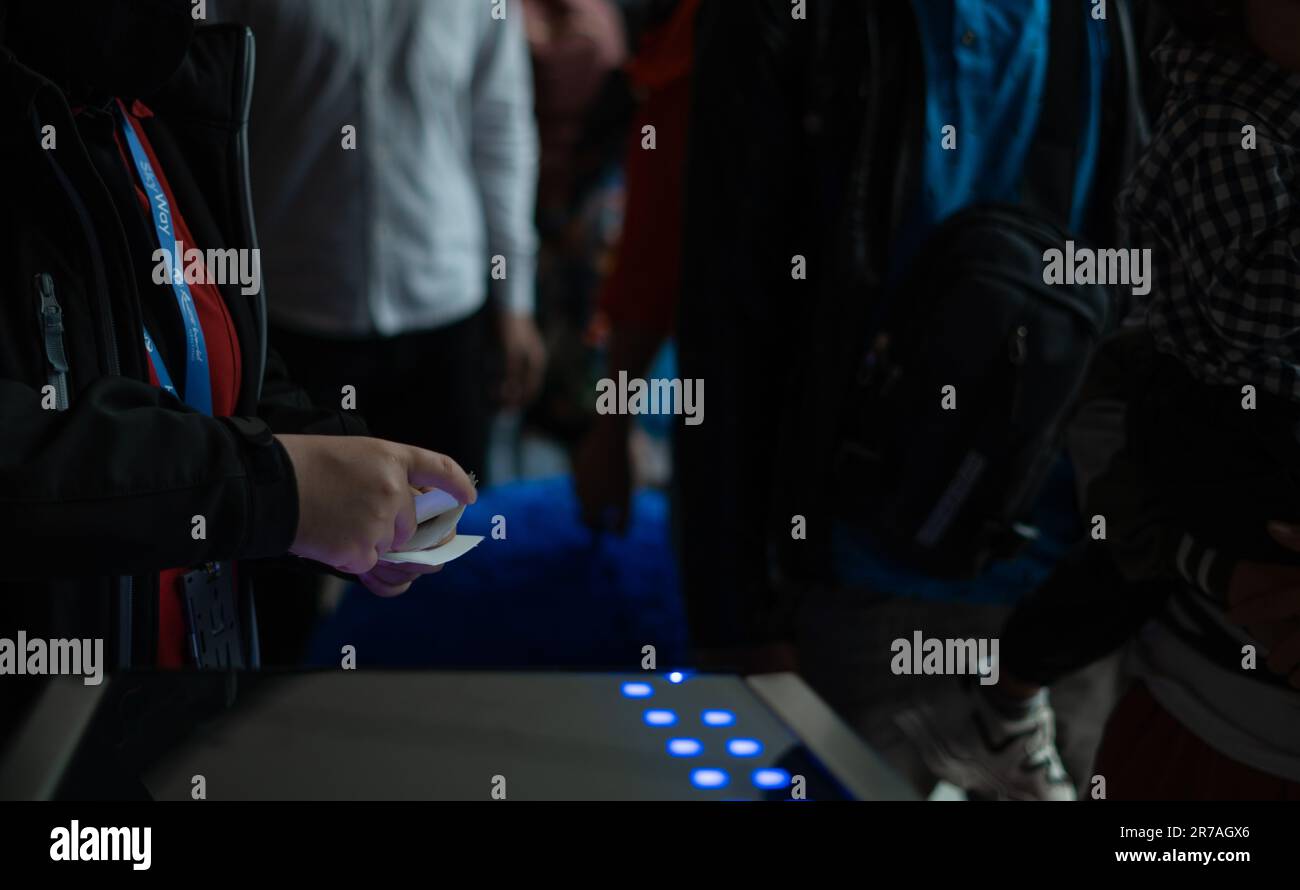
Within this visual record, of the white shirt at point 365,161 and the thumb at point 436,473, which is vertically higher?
the white shirt at point 365,161

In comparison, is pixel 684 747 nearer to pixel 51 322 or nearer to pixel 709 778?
pixel 709 778

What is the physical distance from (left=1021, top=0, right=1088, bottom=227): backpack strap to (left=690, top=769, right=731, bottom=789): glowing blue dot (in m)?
0.49

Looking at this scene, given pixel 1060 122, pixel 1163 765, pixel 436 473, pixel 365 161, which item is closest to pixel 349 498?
pixel 436 473

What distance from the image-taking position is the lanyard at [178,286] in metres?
Answer: 0.58

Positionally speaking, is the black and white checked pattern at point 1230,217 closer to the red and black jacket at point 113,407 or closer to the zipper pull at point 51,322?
the red and black jacket at point 113,407

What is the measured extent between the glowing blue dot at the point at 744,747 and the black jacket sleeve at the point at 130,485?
0.97 feet

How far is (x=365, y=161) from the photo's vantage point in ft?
2.61

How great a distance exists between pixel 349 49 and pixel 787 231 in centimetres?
38

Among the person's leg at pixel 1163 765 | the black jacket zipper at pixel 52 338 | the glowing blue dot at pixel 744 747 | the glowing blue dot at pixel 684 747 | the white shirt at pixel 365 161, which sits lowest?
the person's leg at pixel 1163 765

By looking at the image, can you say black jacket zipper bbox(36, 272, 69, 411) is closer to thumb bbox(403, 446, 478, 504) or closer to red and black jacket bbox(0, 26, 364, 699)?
red and black jacket bbox(0, 26, 364, 699)

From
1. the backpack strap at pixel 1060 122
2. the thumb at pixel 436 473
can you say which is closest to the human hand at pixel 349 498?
the thumb at pixel 436 473

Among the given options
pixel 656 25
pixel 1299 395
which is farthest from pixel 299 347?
pixel 656 25

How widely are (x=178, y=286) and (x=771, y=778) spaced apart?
1.33 feet
